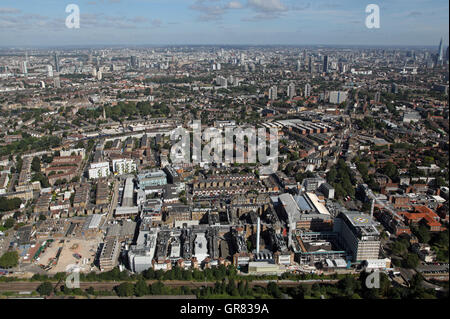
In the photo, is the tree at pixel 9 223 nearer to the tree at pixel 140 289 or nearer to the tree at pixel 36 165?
the tree at pixel 36 165

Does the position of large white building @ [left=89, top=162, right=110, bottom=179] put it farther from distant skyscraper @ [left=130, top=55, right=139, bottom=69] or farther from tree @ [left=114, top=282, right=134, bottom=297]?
distant skyscraper @ [left=130, top=55, right=139, bottom=69]

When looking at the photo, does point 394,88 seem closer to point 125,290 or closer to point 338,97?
point 338,97

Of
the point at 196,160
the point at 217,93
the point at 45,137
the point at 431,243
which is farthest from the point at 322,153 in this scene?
the point at 217,93

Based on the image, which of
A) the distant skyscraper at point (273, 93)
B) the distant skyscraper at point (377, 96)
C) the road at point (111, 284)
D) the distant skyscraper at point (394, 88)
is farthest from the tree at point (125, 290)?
the distant skyscraper at point (394, 88)

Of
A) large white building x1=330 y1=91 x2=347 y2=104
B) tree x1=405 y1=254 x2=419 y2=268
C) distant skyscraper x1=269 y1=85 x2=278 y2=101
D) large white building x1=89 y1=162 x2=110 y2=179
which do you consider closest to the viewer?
tree x1=405 y1=254 x2=419 y2=268

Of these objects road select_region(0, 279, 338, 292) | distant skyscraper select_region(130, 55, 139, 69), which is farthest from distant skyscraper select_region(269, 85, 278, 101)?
distant skyscraper select_region(130, 55, 139, 69)

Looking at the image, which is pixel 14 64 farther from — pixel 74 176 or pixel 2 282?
pixel 2 282
